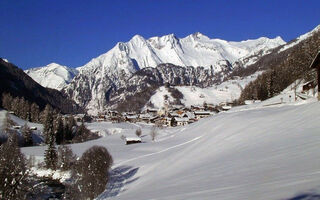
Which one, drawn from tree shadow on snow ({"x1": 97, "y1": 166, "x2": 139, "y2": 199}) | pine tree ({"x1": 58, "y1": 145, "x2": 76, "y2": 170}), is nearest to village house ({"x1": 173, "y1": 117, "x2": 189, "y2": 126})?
pine tree ({"x1": 58, "y1": 145, "x2": 76, "y2": 170})

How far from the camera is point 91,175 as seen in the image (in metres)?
33.1

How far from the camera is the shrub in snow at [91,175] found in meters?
31.9

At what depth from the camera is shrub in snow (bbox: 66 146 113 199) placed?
105 ft

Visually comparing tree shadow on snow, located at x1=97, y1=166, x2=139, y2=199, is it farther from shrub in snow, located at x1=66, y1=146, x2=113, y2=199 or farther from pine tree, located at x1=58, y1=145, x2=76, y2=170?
pine tree, located at x1=58, y1=145, x2=76, y2=170

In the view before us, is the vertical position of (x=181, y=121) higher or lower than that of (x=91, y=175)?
higher

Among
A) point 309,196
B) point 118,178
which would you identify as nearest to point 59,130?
point 118,178

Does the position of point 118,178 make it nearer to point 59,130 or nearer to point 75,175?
point 75,175

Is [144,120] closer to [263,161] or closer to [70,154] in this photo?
[70,154]

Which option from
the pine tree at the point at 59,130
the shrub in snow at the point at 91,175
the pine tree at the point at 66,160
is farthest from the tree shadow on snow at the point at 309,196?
the pine tree at the point at 59,130

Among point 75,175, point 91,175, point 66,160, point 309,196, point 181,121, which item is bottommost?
point 75,175

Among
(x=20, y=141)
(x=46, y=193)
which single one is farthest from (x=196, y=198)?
(x=20, y=141)

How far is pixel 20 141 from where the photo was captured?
86375mm

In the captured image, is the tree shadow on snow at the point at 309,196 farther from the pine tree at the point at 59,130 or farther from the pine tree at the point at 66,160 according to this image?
the pine tree at the point at 59,130

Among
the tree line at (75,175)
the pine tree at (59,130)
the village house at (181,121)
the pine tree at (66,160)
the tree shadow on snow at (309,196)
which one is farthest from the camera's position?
the village house at (181,121)
